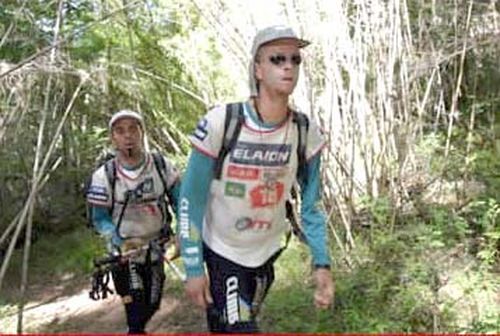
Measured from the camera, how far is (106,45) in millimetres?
7223

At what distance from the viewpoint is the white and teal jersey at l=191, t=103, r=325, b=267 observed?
2.18m

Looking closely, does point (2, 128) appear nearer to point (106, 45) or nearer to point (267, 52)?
point (267, 52)

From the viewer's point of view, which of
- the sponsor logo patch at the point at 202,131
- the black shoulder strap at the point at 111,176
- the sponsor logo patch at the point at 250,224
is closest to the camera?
the sponsor logo patch at the point at 202,131

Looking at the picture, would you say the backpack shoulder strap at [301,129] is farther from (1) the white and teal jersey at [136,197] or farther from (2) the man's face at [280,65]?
(1) the white and teal jersey at [136,197]

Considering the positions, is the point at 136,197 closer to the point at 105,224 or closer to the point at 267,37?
the point at 105,224

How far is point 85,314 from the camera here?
607 centimetres

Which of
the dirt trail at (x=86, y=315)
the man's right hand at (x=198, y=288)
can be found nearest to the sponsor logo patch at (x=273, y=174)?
the man's right hand at (x=198, y=288)

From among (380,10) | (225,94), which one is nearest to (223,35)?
(380,10)

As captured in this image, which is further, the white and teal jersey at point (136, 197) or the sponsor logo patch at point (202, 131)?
the white and teal jersey at point (136, 197)

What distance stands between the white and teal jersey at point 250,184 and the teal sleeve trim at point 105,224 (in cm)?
106

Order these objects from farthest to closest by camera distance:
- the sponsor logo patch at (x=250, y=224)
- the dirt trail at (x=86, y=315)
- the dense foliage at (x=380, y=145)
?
1. the dirt trail at (x=86, y=315)
2. the dense foliage at (x=380, y=145)
3. the sponsor logo patch at (x=250, y=224)

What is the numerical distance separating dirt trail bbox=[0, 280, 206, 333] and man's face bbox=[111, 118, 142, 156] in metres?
1.84

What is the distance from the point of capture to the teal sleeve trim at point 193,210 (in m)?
2.17

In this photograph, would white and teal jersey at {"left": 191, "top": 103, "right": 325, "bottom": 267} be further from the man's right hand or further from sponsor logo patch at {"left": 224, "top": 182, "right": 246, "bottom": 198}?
the man's right hand
